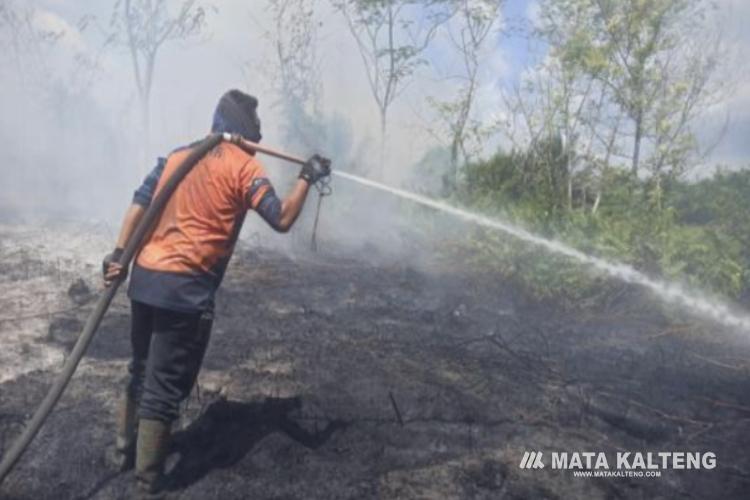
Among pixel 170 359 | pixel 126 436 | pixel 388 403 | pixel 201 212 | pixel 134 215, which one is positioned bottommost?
pixel 126 436

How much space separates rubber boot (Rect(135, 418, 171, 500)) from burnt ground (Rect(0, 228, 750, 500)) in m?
0.11

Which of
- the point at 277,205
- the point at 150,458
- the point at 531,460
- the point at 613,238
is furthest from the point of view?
the point at 613,238

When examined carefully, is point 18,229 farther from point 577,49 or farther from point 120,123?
point 120,123

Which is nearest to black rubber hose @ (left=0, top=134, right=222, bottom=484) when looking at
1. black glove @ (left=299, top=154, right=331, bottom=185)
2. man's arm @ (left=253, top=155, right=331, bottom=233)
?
man's arm @ (left=253, top=155, right=331, bottom=233)

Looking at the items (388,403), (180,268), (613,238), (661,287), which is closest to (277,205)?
(180,268)

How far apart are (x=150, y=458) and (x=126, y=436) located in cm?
34

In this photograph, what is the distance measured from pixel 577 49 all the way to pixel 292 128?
469 inches

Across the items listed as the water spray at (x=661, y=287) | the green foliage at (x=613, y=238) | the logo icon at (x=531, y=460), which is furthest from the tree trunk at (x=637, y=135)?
the logo icon at (x=531, y=460)

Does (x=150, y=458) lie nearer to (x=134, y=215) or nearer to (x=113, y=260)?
(x=113, y=260)

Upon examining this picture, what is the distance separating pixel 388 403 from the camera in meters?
3.91

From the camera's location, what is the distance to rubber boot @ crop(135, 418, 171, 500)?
9.09ft

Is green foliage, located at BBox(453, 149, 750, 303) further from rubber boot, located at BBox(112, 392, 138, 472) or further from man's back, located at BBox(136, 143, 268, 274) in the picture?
rubber boot, located at BBox(112, 392, 138, 472)

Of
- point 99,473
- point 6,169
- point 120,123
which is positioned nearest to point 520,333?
point 99,473

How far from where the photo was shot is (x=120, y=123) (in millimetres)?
27578
